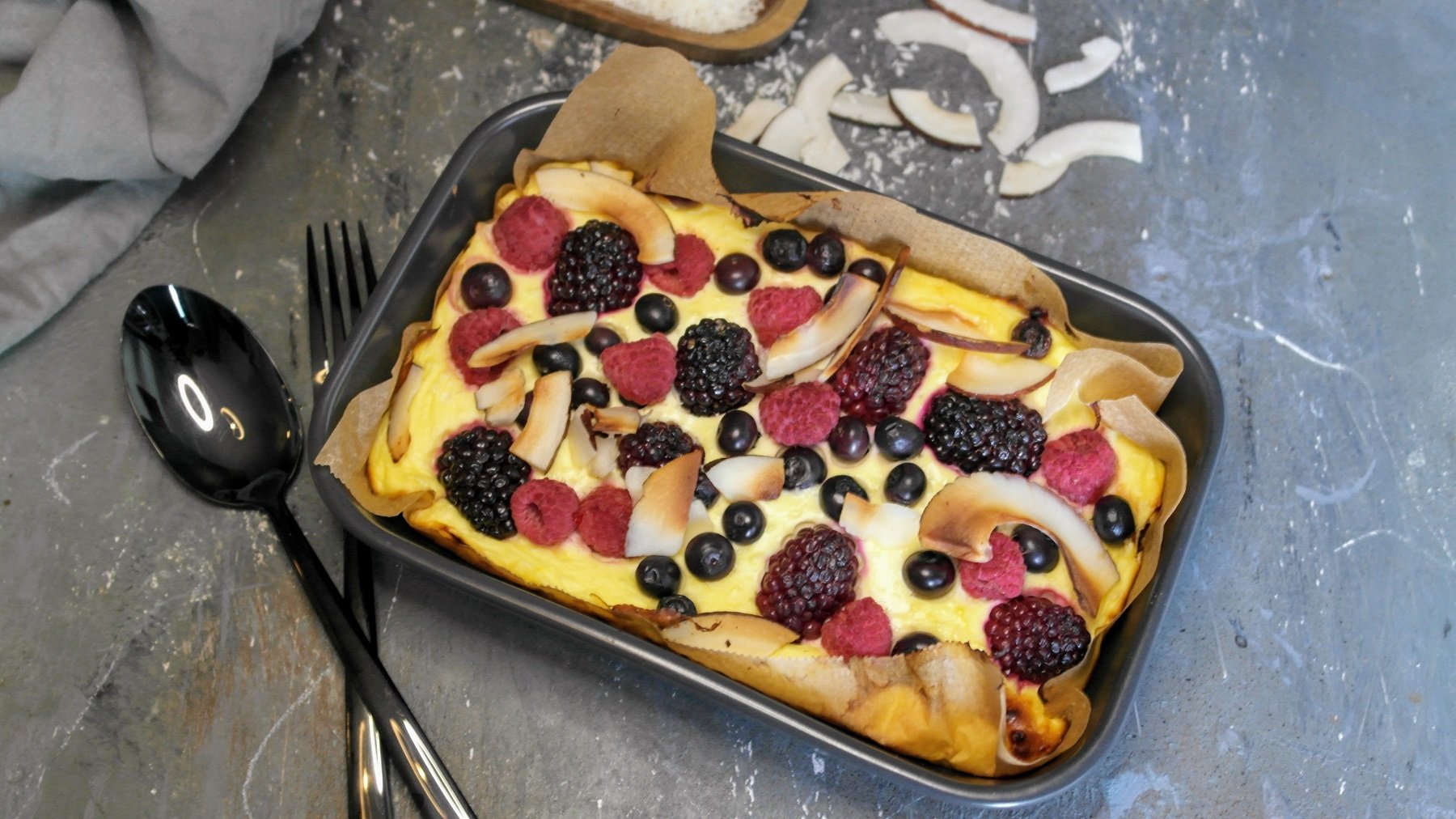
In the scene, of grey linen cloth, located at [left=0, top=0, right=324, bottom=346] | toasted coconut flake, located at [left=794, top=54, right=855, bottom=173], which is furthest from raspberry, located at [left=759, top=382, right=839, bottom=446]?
grey linen cloth, located at [left=0, top=0, right=324, bottom=346]

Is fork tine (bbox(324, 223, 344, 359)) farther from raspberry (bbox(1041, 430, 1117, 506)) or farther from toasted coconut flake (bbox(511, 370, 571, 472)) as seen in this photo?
raspberry (bbox(1041, 430, 1117, 506))

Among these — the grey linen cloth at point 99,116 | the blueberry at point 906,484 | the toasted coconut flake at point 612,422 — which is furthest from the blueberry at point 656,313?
the grey linen cloth at point 99,116

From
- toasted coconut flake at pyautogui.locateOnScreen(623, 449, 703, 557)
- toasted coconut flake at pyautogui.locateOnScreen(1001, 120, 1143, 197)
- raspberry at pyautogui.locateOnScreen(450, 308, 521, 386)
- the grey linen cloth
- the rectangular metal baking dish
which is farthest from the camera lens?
toasted coconut flake at pyautogui.locateOnScreen(1001, 120, 1143, 197)

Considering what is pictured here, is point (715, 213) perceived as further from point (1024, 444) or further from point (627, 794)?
point (627, 794)

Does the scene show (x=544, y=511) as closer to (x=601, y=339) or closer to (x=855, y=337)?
(x=601, y=339)

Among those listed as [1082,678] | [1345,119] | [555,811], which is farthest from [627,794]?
[1345,119]

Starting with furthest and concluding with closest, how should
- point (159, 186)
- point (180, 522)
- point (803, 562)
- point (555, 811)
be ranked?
point (159, 186), point (180, 522), point (555, 811), point (803, 562)

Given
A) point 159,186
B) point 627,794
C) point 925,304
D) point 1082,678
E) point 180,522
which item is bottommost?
point 627,794
